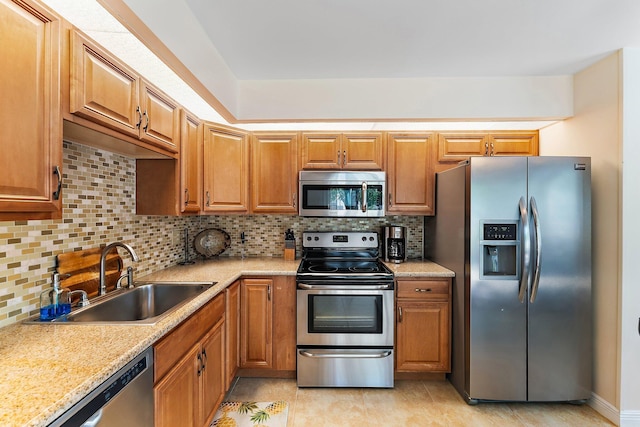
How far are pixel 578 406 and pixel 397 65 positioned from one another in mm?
2873

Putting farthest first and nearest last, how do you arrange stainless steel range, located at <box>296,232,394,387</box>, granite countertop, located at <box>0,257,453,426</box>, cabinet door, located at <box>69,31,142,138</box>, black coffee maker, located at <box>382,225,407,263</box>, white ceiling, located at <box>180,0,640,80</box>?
→ 1. black coffee maker, located at <box>382,225,407,263</box>
2. stainless steel range, located at <box>296,232,394,387</box>
3. white ceiling, located at <box>180,0,640,80</box>
4. cabinet door, located at <box>69,31,142,138</box>
5. granite countertop, located at <box>0,257,453,426</box>

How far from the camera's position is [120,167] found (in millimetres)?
2037

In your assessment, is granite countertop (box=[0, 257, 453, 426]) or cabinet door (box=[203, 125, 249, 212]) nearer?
granite countertop (box=[0, 257, 453, 426])

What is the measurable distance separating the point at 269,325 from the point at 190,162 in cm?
145

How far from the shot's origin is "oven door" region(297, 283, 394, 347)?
240cm

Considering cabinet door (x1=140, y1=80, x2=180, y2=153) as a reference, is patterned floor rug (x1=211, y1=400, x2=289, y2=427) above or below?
below

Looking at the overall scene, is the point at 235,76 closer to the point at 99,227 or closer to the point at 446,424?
the point at 99,227

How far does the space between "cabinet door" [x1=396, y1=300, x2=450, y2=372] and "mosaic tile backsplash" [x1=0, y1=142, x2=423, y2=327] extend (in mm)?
787

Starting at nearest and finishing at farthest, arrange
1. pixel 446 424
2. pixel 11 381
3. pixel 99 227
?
1. pixel 11 381
2. pixel 99 227
3. pixel 446 424

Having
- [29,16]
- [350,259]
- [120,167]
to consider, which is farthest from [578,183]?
[120,167]

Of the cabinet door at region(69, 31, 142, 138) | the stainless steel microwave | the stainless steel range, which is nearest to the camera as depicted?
the cabinet door at region(69, 31, 142, 138)

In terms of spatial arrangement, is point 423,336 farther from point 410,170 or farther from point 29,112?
point 29,112

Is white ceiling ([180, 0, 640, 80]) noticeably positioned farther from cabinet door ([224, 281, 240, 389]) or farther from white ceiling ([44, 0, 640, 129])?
cabinet door ([224, 281, 240, 389])

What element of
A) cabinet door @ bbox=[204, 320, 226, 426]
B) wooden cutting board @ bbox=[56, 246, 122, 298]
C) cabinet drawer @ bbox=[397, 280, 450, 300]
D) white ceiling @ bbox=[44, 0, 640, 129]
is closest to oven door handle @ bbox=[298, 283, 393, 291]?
cabinet drawer @ bbox=[397, 280, 450, 300]
